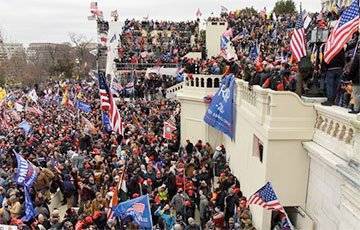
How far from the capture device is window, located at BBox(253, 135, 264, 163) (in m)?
11.2

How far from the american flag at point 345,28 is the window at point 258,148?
10.1 ft

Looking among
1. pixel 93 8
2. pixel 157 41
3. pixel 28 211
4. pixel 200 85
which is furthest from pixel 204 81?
pixel 157 41

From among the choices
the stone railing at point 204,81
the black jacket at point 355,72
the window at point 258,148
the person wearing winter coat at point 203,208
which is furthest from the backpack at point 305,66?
the stone railing at point 204,81

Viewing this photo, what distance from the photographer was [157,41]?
49000mm

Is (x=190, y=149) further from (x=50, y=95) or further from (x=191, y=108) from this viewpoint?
(x=50, y=95)

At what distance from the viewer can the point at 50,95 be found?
41250 millimetres

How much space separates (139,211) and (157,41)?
39513mm

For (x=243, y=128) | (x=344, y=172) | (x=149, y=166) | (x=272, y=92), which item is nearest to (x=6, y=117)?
(x=149, y=166)

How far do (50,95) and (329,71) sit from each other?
34313mm

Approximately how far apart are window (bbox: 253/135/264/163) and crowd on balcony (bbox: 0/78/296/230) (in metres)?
1.20

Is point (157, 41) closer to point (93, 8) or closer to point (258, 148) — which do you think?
point (93, 8)

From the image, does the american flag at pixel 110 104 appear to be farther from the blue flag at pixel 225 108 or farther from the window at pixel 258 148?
the window at pixel 258 148

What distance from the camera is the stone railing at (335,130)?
7.92 metres

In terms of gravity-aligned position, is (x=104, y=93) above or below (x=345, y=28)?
below
